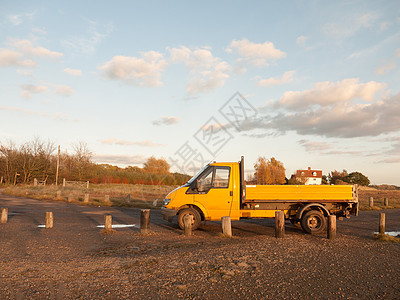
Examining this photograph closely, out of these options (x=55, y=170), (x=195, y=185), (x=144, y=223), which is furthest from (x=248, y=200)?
(x=55, y=170)

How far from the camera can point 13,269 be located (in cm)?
631

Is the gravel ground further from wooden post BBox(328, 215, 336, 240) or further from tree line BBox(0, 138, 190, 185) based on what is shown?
tree line BBox(0, 138, 190, 185)

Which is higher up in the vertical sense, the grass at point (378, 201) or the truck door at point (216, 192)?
the truck door at point (216, 192)

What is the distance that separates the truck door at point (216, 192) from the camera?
11.0 m

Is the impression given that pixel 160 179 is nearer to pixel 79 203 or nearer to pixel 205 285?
pixel 79 203

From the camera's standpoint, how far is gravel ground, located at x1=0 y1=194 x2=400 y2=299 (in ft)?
16.5

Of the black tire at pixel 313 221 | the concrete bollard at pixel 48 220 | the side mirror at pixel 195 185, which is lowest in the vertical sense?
the concrete bollard at pixel 48 220

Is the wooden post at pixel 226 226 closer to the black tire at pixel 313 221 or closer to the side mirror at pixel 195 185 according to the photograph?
the side mirror at pixel 195 185

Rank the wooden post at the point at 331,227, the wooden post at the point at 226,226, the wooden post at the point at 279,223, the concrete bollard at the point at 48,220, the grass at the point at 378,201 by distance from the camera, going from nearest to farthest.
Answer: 1. the wooden post at the point at 331,227
2. the wooden post at the point at 279,223
3. the wooden post at the point at 226,226
4. the concrete bollard at the point at 48,220
5. the grass at the point at 378,201

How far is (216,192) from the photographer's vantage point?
11.1 metres

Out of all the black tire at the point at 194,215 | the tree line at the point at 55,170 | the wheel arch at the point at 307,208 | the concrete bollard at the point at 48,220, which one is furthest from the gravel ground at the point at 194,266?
the tree line at the point at 55,170

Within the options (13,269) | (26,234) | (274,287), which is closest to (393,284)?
(274,287)

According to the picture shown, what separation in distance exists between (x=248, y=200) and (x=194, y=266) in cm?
483

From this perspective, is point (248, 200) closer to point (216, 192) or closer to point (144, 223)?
point (216, 192)
